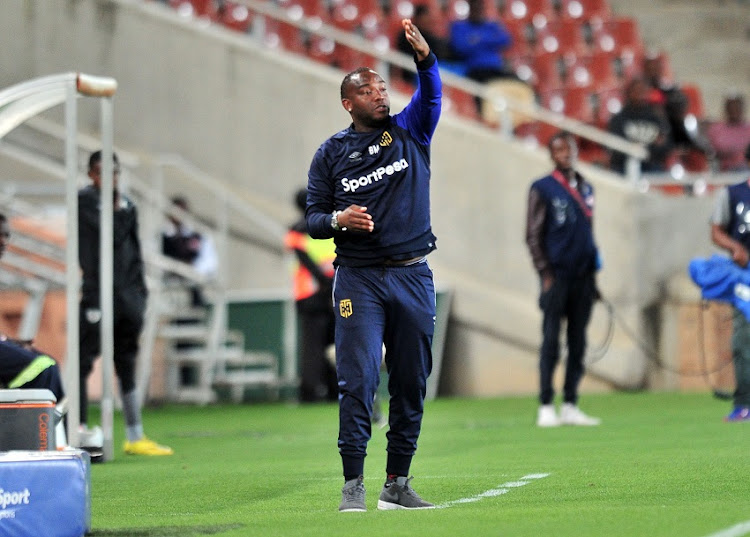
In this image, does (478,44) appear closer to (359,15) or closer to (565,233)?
(359,15)

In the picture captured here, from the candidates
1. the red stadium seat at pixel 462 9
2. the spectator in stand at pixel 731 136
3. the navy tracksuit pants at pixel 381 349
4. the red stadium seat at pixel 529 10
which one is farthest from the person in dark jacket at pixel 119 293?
the red stadium seat at pixel 529 10

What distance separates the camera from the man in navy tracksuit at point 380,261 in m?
7.05

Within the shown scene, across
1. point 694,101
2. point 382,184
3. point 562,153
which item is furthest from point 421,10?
point 382,184

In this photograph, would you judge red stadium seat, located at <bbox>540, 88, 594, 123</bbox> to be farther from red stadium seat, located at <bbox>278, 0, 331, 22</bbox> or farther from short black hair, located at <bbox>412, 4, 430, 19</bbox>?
red stadium seat, located at <bbox>278, 0, 331, 22</bbox>

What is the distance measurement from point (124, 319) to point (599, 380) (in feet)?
29.2

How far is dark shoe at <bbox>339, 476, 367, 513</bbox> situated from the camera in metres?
6.96

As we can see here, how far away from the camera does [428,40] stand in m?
19.8

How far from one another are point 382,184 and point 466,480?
216 cm

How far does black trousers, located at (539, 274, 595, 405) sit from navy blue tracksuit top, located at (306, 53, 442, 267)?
19.0 feet

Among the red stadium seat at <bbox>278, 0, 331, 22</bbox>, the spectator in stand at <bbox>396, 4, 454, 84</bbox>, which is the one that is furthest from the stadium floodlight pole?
the red stadium seat at <bbox>278, 0, 331, 22</bbox>

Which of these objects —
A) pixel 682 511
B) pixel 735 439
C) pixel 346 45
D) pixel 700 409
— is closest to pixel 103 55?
pixel 346 45

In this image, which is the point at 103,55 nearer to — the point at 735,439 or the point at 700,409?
the point at 700,409

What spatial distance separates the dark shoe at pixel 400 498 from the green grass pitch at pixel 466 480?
17 cm

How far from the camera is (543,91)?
69.4 ft
